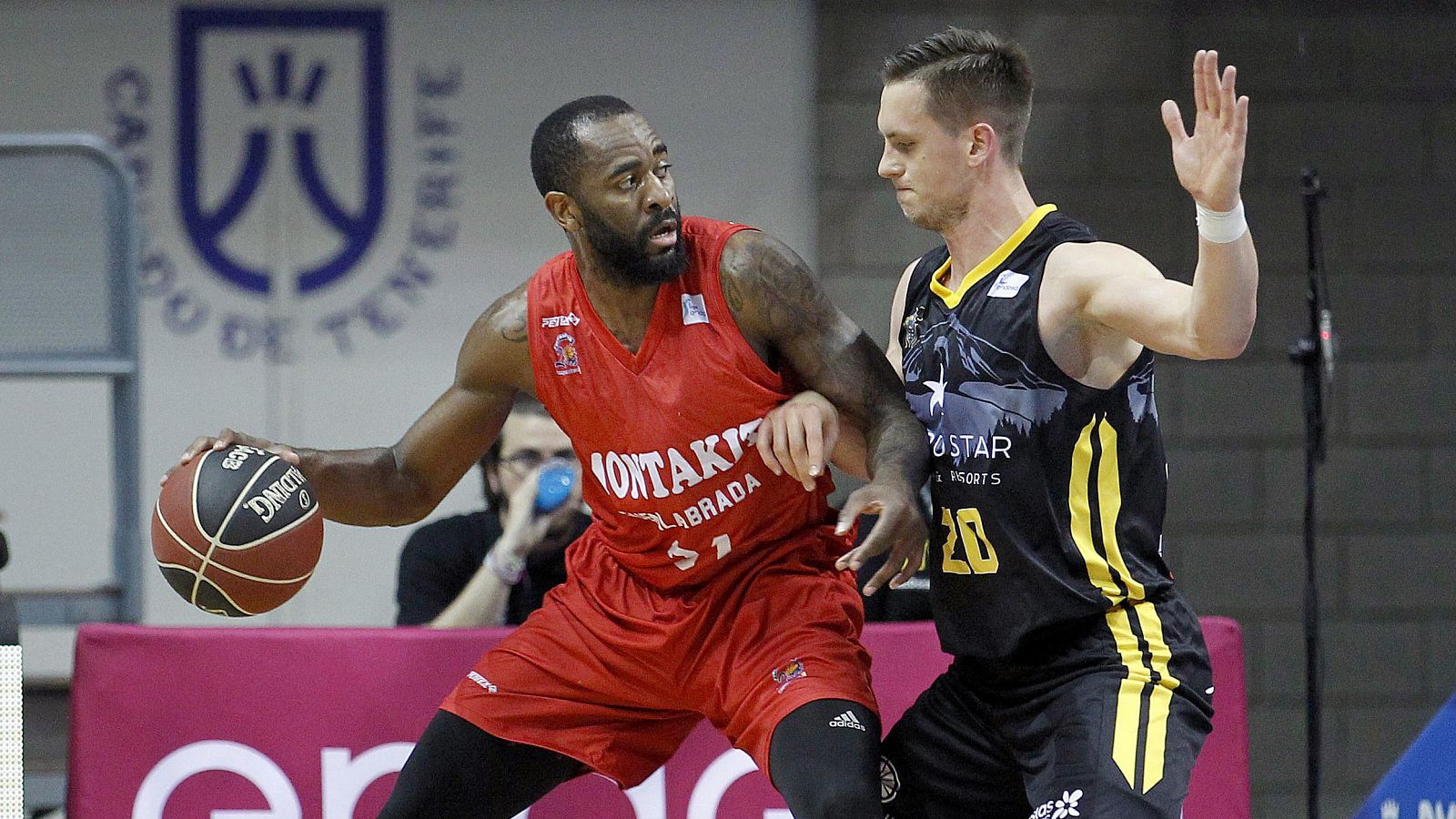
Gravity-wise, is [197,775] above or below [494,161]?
below

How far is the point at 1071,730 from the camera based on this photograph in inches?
109

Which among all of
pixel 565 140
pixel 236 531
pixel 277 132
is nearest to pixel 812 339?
pixel 565 140

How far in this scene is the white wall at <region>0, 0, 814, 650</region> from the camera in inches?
244

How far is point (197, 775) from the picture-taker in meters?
3.79

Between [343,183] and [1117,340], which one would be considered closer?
[1117,340]

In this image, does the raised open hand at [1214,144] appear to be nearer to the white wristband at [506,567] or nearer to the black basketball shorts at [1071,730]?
the black basketball shorts at [1071,730]

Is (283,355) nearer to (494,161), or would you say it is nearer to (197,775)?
(494,161)

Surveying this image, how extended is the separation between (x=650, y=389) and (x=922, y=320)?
559 millimetres

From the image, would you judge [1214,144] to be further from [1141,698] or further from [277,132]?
[277,132]

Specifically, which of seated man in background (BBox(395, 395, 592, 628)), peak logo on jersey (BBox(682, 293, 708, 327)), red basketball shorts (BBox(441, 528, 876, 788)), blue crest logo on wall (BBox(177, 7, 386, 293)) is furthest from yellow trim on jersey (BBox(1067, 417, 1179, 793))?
blue crest logo on wall (BBox(177, 7, 386, 293))

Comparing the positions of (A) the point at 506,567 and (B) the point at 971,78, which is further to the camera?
(A) the point at 506,567

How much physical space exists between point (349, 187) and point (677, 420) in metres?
3.58

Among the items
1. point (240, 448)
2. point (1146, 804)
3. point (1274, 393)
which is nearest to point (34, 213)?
point (240, 448)

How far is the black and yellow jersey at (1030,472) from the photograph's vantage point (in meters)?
2.80
